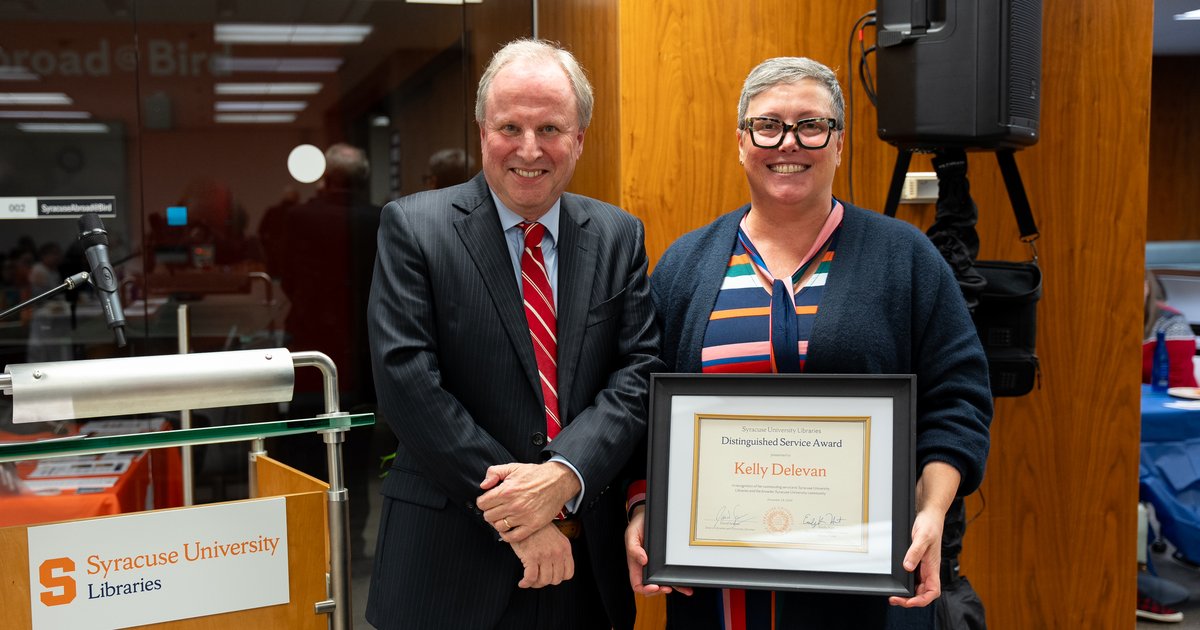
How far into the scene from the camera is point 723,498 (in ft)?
5.53

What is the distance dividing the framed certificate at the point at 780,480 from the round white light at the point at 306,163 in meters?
2.54

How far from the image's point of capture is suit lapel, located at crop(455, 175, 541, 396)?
169 cm

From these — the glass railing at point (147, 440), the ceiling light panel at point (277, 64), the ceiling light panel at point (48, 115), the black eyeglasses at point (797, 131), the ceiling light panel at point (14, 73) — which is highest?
the ceiling light panel at point (277, 64)

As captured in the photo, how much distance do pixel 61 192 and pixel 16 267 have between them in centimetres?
32

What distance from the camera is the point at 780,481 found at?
5.51ft

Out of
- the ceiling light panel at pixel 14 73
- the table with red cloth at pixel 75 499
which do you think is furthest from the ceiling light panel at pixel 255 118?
the table with red cloth at pixel 75 499

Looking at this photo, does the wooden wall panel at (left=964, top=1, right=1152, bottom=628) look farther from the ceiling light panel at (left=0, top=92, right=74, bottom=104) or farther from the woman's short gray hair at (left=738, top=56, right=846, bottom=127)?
the ceiling light panel at (left=0, top=92, right=74, bottom=104)

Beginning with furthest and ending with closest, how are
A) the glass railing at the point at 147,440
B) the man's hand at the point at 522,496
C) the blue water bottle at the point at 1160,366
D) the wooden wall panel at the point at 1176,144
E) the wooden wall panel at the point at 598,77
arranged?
the wooden wall panel at the point at 1176,144
the blue water bottle at the point at 1160,366
the wooden wall panel at the point at 598,77
the man's hand at the point at 522,496
the glass railing at the point at 147,440

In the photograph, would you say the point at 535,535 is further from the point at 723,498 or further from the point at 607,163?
the point at 607,163

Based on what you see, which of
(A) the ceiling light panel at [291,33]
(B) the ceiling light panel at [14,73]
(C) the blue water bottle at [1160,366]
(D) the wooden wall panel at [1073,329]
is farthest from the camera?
(C) the blue water bottle at [1160,366]

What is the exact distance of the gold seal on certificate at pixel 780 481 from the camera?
5.45 feet
